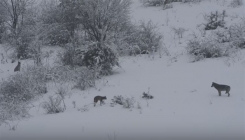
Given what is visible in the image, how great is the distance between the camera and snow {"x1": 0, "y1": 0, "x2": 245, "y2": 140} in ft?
20.6

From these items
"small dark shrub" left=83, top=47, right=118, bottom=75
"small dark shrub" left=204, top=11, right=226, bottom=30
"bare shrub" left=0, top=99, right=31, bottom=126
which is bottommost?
"bare shrub" left=0, top=99, right=31, bottom=126

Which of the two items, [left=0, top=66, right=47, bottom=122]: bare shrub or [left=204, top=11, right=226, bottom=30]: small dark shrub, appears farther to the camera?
[left=204, top=11, right=226, bottom=30]: small dark shrub

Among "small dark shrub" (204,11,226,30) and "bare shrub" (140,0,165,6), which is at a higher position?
"bare shrub" (140,0,165,6)

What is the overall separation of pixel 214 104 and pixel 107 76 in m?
5.35

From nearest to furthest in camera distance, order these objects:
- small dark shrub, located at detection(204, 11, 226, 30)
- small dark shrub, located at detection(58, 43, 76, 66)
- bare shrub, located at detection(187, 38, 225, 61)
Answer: bare shrub, located at detection(187, 38, 225, 61) < small dark shrub, located at detection(58, 43, 76, 66) < small dark shrub, located at detection(204, 11, 226, 30)

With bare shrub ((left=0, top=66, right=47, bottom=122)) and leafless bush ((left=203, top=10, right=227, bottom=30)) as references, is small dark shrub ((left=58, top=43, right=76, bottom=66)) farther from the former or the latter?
leafless bush ((left=203, top=10, right=227, bottom=30))

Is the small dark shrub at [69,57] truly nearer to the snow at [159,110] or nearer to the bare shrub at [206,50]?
the snow at [159,110]

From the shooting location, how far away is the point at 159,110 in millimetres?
7625

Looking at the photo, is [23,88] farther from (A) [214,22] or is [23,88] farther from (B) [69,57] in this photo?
(A) [214,22]

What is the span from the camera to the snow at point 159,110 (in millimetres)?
6277

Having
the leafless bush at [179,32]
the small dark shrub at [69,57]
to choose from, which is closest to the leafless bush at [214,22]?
the leafless bush at [179,32]

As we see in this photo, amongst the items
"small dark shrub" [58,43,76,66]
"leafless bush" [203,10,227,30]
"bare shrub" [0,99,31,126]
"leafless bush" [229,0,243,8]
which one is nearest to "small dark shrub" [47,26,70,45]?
"small dark shrub" [58,43,76,66]

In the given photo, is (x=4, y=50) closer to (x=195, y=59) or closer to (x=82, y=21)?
(x=82, y=21)

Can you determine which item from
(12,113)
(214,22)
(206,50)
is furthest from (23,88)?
(214,22)
